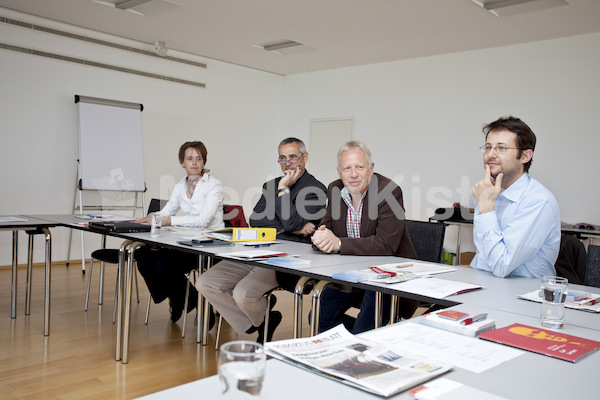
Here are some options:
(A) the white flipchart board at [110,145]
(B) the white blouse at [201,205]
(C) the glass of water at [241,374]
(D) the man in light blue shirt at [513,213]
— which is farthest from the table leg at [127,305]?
(A) the white flipchart board at [110,145]

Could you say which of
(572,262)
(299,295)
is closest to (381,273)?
(299,295)

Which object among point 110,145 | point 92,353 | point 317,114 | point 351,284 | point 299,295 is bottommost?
point 92,353

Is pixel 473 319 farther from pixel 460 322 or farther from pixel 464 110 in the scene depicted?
pixel 464 110

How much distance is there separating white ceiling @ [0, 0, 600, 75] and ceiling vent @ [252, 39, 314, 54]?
4.9 inches

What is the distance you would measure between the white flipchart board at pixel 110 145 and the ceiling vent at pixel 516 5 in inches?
163

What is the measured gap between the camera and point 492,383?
0.94 meters

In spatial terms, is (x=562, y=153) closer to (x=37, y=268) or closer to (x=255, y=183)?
(x=255, y=183)

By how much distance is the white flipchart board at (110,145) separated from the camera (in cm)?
584

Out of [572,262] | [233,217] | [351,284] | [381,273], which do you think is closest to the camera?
[351,284]

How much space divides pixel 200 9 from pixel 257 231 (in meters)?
3.13

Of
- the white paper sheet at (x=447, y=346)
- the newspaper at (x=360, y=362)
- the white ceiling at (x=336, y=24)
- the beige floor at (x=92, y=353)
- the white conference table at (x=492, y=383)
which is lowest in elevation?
the beige floor at (x=92, y=353)

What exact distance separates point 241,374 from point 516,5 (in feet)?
15.8

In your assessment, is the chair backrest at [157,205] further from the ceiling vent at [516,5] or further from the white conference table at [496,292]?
the ceiling vent at [516,5]

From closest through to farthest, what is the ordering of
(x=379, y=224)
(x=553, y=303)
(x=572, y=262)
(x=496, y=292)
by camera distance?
(x=553, y=303), (x=496, y=292), (x=572, y=262), (x=379, y=224)
